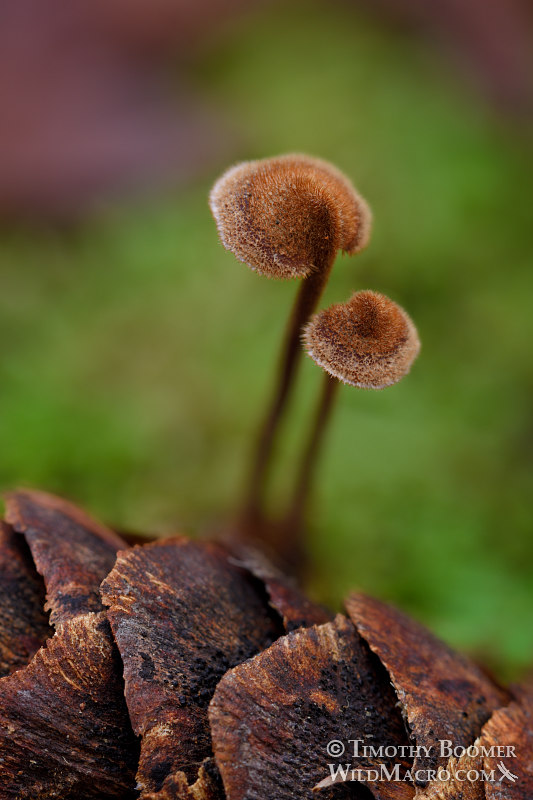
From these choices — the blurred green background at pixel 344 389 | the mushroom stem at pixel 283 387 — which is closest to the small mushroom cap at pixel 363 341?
the mushroom stem at pixel 283 387

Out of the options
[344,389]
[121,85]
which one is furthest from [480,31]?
[344,389]

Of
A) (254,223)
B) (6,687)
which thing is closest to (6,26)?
(254,223)

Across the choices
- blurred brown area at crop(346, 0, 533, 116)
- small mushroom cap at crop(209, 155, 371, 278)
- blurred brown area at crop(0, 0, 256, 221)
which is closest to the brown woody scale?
small mushroom cap at crop(209, 155, 371, 278)

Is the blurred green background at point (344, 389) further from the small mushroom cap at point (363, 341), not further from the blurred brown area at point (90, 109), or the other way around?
the small mushroom cap at point (363, 341)

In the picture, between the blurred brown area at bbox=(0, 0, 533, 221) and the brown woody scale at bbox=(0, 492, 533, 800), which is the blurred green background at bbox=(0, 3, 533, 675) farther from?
the brown woody scale at bbox=(0, 492, 533, 800)

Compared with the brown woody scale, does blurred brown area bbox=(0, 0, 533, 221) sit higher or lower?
higher

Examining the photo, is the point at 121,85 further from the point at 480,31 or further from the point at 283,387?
the point at 283,387
